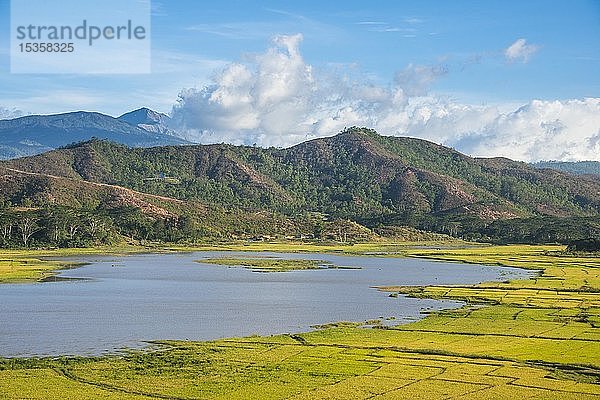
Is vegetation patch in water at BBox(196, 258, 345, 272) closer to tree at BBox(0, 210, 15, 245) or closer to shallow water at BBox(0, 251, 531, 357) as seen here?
shallow water at BBox(0, 251, 531, 357)

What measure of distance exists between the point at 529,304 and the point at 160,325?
109ft

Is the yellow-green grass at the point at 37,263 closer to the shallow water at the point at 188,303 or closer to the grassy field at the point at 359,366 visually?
the shallow water at the point at 188,303

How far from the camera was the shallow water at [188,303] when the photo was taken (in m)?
53.8

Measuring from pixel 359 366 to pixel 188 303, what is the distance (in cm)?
3258

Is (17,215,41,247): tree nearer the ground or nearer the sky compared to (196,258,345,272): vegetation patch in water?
nearer the sky

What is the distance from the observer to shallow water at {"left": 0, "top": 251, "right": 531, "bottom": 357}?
5375 centimetres

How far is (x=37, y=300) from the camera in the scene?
7244 cm

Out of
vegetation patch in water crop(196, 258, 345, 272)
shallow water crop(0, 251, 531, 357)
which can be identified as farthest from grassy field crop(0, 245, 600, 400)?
vegetation patch in water crop(196, 258, 345, 272)

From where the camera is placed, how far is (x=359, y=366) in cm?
4291

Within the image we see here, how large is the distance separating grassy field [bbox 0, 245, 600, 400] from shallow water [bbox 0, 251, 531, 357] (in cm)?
472

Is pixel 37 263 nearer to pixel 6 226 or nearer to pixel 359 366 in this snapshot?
pixel 6 226

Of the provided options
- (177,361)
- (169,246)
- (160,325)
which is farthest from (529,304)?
(169,246)

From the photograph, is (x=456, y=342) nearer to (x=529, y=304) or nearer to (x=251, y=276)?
(x=529, y=304)

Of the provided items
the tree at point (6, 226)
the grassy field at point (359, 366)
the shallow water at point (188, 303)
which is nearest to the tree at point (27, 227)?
the tree at point (6, 226)
